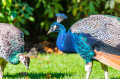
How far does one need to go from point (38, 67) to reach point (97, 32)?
1.81 meters

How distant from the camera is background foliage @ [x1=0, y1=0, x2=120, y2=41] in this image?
6.12m

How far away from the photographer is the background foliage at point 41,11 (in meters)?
6.12

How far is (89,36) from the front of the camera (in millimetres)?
3385

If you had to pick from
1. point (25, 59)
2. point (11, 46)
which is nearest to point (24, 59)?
point (25, 59)

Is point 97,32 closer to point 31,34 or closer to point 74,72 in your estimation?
point 74,72

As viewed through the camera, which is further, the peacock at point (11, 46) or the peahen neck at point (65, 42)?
the peahen neck at point (65, 42)

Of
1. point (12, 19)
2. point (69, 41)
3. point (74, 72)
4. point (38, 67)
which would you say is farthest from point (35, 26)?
point (69, 41)

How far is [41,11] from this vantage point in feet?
24.9

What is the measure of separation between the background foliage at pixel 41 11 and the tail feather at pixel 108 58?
2602mm

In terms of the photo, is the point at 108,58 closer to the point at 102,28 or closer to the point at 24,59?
the point at 102,28

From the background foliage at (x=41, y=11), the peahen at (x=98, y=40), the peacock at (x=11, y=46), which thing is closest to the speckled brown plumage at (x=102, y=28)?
the peahen at (x=98, y=40)

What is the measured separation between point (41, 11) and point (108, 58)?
4.57 metres

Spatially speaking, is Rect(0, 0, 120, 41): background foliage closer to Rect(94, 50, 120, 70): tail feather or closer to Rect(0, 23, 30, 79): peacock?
Rect(0, 23, 30, 79): peacock

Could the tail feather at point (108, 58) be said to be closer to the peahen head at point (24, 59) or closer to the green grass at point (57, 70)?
the green grass at point (57, 70)
